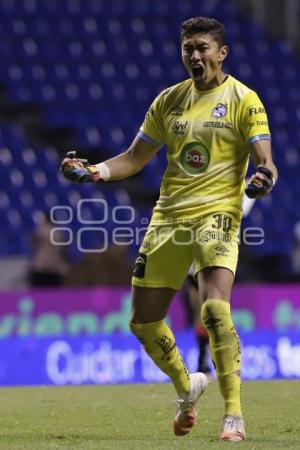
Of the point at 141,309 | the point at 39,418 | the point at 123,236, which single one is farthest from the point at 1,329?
the point at 141,309

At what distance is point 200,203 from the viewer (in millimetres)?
6496

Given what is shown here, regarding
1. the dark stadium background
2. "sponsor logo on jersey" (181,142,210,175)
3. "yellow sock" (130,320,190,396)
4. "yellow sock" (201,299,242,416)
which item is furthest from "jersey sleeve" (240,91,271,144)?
the dark stadium background

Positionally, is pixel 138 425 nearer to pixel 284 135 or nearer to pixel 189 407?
pixel 189 407

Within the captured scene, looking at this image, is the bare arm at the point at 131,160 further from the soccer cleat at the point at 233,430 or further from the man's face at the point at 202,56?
the soccer cleat at the point at 233,430

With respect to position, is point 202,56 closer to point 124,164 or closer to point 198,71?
point 198,71

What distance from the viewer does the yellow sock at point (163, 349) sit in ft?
21.7

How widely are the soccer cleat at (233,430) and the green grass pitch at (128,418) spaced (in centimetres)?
6

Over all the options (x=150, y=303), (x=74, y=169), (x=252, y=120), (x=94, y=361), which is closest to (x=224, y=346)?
(x=150, y=303)

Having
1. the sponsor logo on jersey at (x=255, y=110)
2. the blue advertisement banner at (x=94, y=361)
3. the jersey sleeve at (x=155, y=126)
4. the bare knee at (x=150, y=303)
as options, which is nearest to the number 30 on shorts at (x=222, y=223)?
the bare knee at (x=150, y=303)

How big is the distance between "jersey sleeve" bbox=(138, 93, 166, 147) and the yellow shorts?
1.96 feet

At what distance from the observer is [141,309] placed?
6605mm

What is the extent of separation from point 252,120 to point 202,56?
1.52 feet

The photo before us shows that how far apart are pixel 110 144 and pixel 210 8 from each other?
4.74m

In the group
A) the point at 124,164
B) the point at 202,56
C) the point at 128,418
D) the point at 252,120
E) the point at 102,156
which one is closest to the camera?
the point at 252,120
